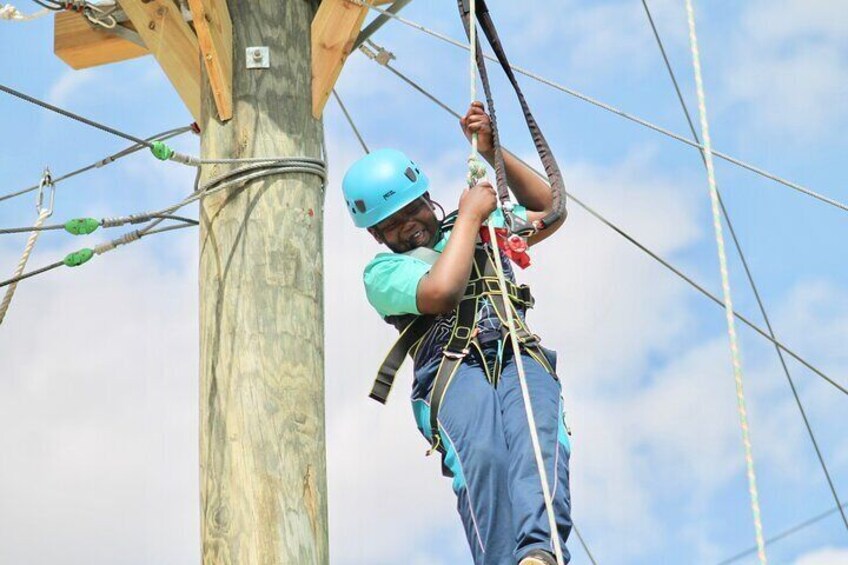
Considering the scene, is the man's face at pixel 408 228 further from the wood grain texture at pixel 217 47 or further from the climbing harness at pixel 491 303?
the wood grain texture at pixel 217 47

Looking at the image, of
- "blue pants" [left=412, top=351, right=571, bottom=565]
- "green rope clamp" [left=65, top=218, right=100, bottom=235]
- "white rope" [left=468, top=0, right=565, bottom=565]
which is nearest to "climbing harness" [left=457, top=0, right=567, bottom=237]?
"white rope" [left=468, top=0, right=565, bottom=565]

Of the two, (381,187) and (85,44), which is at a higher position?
(85,44)

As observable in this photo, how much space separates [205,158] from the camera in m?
5.05

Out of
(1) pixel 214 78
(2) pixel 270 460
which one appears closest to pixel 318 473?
(2) pixel 270 460

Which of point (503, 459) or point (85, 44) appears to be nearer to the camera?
point (503, 459)

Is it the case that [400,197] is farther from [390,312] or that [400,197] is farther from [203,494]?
[203,494]

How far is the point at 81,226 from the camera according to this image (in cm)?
492

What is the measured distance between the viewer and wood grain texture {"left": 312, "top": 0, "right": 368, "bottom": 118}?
5.12 meters

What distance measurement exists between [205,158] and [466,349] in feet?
3.84

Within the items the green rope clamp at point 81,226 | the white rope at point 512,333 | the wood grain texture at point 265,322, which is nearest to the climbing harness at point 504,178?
the white rope at point 512,333

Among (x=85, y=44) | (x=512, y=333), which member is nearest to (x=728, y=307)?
(x=512, y=333)

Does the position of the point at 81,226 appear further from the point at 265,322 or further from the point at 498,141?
the point at 498,141

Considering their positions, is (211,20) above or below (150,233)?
above

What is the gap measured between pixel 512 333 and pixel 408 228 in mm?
601
